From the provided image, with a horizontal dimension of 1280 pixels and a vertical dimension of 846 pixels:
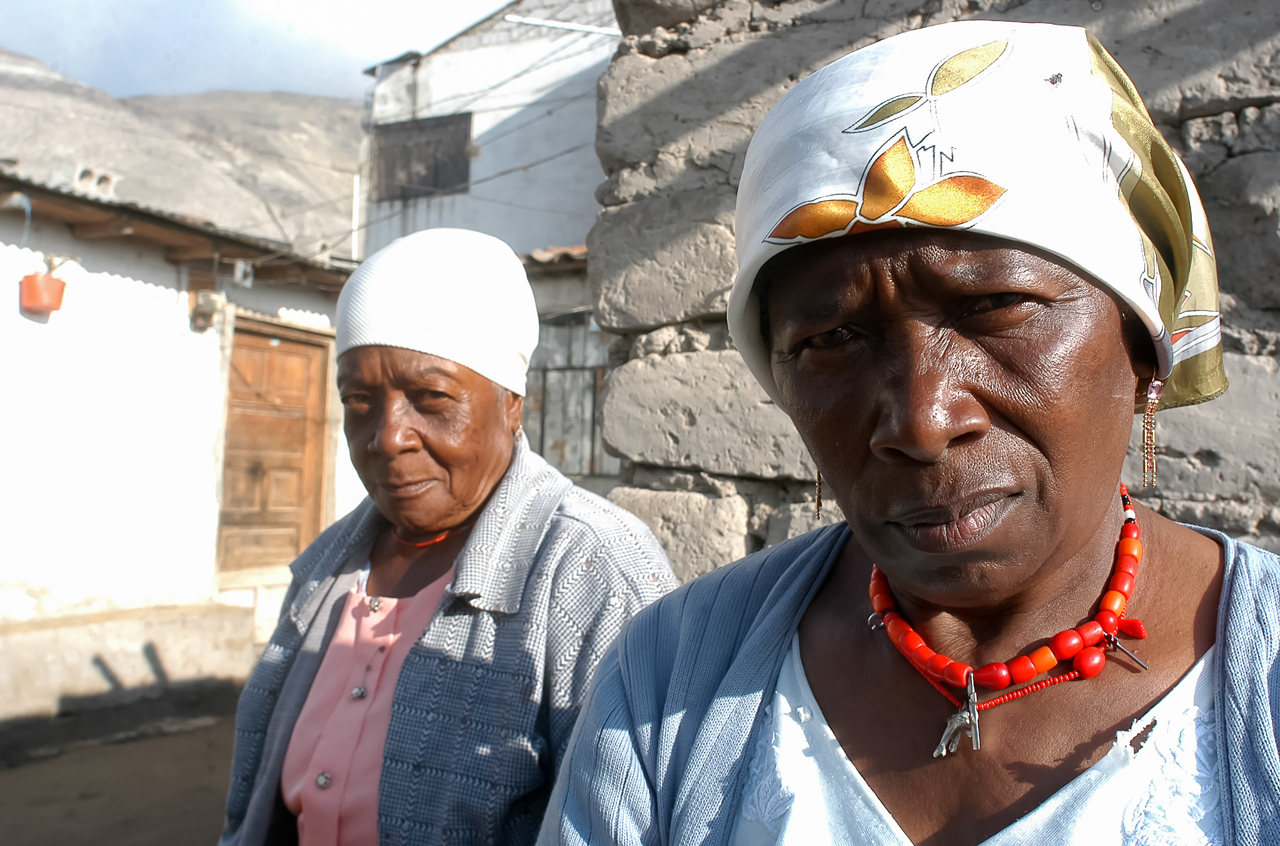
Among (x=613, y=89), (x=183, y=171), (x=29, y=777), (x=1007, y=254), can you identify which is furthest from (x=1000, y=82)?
(x=183, y=171)

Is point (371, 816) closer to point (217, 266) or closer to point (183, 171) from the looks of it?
point (217, 266)

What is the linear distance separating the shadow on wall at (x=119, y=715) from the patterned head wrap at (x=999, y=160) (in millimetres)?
6635

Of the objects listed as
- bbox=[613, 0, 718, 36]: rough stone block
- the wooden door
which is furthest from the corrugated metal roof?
bbox=[613, 0, 718, 36]: rough stone block

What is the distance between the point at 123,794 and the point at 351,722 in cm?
440

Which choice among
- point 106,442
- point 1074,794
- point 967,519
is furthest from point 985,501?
point 106,442

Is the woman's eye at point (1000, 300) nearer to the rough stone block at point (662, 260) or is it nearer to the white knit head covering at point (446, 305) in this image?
the white knit head covering at point (446, 305)

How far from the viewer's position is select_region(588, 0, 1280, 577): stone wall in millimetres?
1841

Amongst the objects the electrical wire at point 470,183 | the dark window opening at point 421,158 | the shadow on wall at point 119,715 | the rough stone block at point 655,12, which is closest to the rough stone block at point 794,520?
the rough stone block at point 655,12

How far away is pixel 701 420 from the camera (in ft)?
8.23

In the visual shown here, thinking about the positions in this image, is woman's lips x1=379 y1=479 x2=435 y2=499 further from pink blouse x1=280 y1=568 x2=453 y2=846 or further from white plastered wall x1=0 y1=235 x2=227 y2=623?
white plastered wall x1=0 y1=235 x2=227 y2=623

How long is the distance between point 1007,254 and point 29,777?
6.48 meters

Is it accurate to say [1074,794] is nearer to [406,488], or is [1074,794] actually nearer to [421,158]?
[406,488]

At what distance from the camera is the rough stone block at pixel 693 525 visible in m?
2.45

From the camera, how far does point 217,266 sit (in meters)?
7.31
